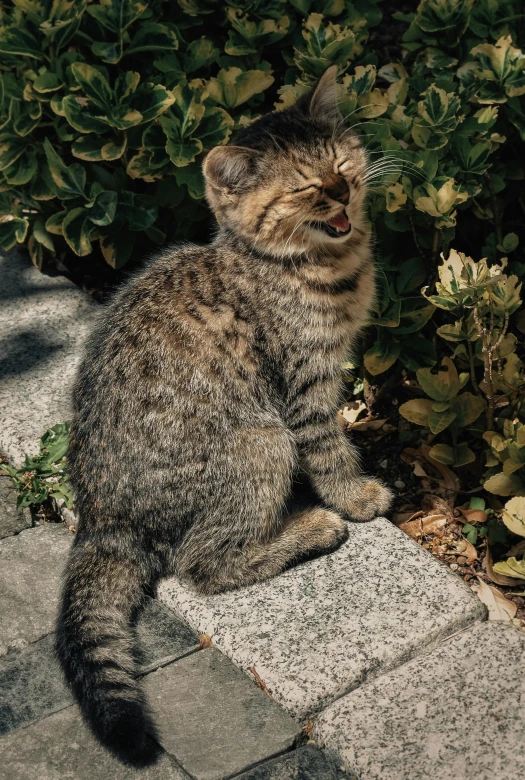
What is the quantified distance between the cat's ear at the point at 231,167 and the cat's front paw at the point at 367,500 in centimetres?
131

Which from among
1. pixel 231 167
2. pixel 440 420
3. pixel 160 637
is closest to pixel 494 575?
pixel 440 420

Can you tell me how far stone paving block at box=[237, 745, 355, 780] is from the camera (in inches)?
105

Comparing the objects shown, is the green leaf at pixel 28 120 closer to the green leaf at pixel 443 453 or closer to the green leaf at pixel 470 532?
the green leaf at pixel 443 453

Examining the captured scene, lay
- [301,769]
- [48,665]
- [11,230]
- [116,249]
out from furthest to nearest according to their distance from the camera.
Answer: [11,230], [116,249], [48,665], [301,769]

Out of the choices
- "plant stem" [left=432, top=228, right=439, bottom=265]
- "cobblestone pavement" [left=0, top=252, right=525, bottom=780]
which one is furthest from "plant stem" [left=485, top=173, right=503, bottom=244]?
"cobblestone pavement" [left=0, top=252, right=525, bottom=780]

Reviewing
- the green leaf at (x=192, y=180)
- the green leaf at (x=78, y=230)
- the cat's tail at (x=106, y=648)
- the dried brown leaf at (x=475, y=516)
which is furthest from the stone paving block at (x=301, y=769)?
the green leaf at (x=78, y=230)

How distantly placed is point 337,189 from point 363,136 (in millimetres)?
720

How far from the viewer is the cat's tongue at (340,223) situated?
3453 millimetres

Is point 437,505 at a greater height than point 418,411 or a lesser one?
lesser

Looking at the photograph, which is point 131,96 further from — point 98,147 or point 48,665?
point 48,665

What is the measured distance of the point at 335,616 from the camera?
10.3 feet

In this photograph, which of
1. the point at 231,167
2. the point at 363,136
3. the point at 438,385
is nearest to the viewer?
the point at 231,167

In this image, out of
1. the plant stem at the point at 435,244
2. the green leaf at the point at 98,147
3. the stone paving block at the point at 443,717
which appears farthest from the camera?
the green leaf at the point at 98,147

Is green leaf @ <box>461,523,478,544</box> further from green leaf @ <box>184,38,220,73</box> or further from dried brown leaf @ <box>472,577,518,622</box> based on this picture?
green leaf @ <box>184,38,220,73</box>
